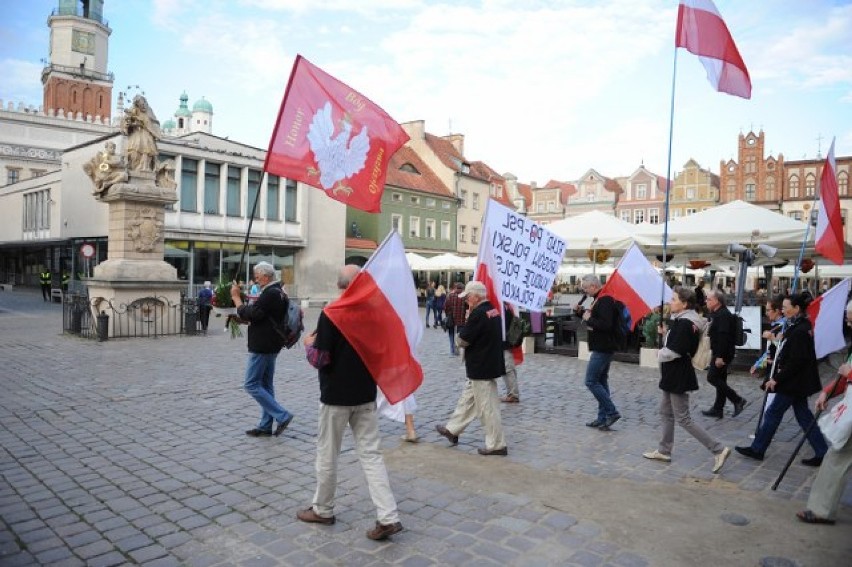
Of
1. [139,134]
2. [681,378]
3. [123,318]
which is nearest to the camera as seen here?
[681,378]

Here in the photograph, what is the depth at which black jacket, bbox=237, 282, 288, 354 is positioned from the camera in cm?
680

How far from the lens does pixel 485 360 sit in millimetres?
6551

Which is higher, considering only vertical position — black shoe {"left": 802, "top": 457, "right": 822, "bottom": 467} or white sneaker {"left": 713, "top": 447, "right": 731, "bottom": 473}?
white sneaker {"left": 713, "top": 447, "right": 731, "bottom": 473}

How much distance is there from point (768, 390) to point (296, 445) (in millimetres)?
5160

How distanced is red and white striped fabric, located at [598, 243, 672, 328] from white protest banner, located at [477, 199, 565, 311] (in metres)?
0.90

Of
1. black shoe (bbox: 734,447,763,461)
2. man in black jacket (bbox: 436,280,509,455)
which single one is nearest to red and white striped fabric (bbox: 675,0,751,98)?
man in black jacket (bbox: 436,280,509,455)

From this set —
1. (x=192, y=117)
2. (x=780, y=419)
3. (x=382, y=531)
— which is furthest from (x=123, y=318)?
(x=192, y=117)

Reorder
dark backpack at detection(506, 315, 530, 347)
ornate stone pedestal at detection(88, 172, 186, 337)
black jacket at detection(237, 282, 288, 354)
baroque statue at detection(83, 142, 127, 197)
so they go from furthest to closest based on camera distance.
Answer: baroque statue at detection(83, 142, 127, 197)
ornate stone pedestal at detection(88, 172, 186, 337)
dark backpack at detection(506, 315, 530, 347)
black jacket at detection(237, 282, 288, 354)

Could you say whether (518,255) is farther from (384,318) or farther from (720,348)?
(384,318)

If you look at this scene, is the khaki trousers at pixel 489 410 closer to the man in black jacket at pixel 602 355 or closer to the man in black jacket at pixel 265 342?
the man in black jacket at pixel 602 355

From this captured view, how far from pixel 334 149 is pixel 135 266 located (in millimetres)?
13380

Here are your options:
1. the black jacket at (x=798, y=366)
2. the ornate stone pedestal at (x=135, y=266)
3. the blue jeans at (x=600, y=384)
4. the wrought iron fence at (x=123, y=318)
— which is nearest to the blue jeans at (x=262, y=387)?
the blue jeans at (x=600, y=384)

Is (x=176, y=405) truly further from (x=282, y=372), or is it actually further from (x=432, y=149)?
(x=432, y=149)

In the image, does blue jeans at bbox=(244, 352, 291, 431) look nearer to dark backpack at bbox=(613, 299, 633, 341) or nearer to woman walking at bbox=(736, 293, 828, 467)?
dark backpack at bbox=(613, 299, 633, 341)
